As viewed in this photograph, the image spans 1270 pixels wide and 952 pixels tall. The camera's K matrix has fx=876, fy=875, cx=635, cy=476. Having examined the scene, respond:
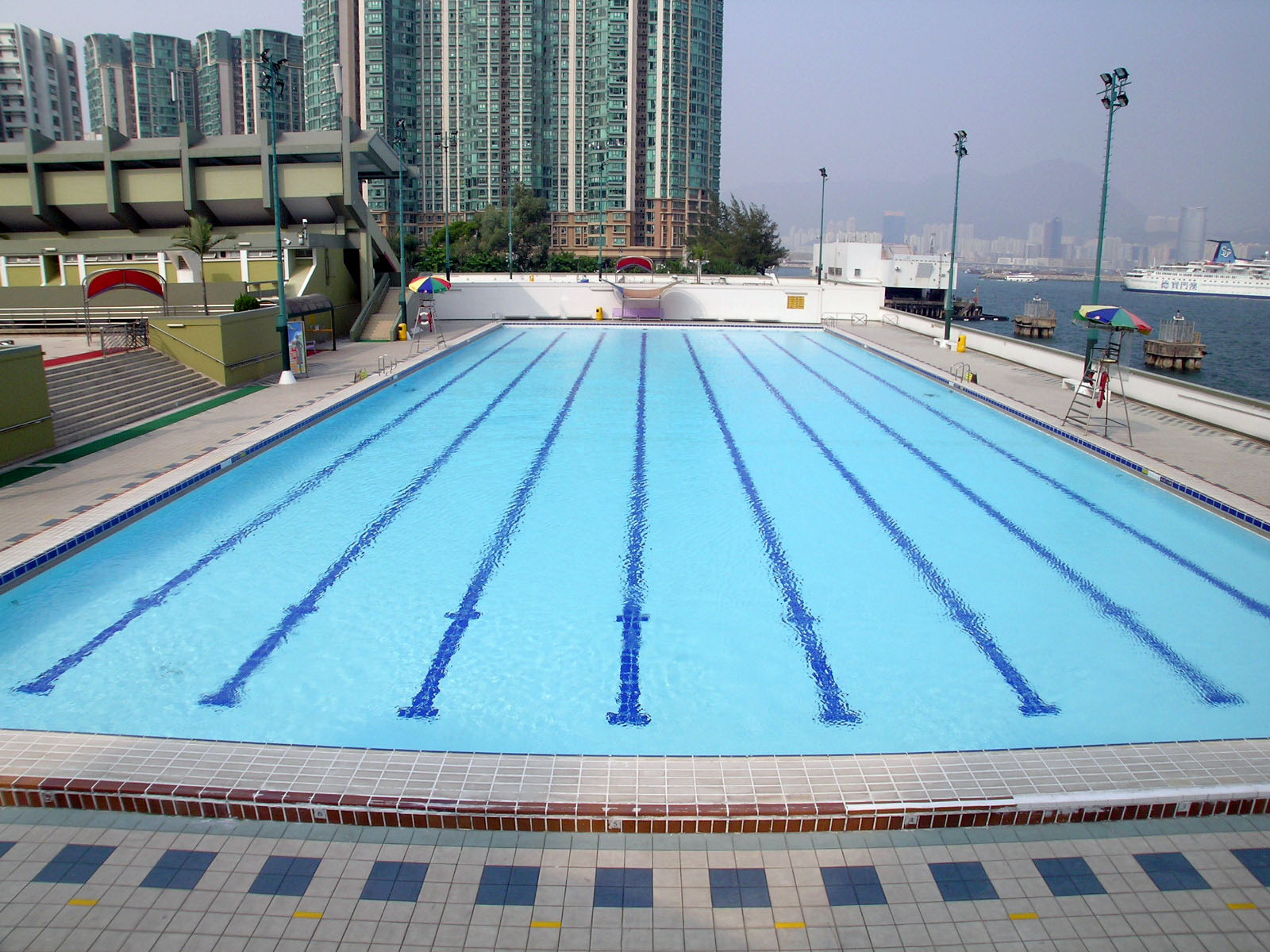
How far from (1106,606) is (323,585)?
21.3ft

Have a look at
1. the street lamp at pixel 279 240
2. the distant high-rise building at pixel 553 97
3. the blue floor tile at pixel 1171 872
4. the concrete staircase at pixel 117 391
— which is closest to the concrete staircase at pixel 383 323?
the street lamp at pixel 279 240

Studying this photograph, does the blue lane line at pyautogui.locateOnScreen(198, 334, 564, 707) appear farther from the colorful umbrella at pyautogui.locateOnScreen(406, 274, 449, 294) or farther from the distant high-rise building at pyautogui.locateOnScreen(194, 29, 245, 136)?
the distant high-rise building at pyautogui.locateOnScreen(194, 29, 245, 136)

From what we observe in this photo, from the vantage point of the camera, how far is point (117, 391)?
1302 cm

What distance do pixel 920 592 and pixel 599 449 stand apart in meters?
5.62

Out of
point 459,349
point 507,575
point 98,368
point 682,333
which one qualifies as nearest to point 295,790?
point 507,575

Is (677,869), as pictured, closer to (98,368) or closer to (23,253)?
(98,368)

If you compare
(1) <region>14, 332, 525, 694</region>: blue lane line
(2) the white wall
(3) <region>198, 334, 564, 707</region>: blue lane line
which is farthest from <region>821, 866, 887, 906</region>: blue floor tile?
(2) the white wall

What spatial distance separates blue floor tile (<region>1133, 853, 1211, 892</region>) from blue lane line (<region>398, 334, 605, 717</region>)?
3820mm

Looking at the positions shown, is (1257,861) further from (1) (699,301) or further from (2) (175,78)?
(2) (175,78)

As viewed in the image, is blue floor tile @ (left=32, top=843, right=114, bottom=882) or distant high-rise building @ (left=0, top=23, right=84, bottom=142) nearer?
blue floor tile @ (left=32, top=843, right=114, bottom=882)

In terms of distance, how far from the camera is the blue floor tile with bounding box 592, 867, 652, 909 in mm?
3531

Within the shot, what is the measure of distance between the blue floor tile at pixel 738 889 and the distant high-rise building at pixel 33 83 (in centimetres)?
9037

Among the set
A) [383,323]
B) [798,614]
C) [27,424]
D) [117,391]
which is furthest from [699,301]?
[798,614]

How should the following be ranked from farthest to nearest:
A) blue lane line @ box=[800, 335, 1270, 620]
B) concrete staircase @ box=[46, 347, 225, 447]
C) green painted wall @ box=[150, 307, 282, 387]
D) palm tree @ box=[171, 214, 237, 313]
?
palm tree @ box=[171, 214, 237, 313]
green painted wall @ box=[150, 307, 282, 387]
concrete staircase @ box=[46, 347, 225, 447]
blue lane line @ box=[800, 335, 1270, 620]
